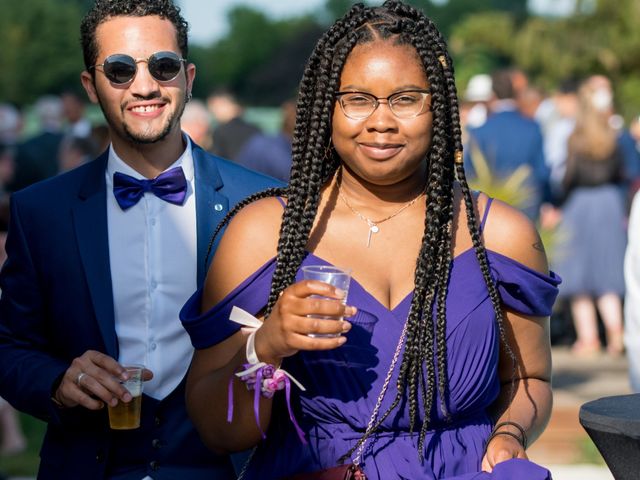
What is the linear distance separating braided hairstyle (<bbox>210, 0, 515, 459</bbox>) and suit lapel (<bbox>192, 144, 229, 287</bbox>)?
561 mm

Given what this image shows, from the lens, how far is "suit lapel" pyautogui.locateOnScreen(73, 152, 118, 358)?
386 centimetres

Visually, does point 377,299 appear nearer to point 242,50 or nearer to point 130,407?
point 130,407

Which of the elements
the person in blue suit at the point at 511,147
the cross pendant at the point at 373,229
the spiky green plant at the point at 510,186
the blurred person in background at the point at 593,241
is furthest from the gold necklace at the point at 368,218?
the blurred person in background at the point at 593,241

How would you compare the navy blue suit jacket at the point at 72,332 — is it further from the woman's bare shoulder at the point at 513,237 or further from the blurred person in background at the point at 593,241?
the blurred person in background at the point at 593,241

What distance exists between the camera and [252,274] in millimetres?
3270

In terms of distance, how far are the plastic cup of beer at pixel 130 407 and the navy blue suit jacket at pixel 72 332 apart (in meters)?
0.22

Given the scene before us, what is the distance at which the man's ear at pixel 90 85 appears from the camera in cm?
412

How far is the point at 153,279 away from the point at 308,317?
4.07 feet

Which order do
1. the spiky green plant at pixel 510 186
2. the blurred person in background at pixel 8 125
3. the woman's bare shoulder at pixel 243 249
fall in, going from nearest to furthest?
1. the woman's bare shoulder at pixel 243 249
2. the spiky green plant at pixel 510 186
3. the blurred person in background at pixel 8 125

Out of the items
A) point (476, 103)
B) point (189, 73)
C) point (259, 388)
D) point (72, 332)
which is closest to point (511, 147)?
point (476, 103)

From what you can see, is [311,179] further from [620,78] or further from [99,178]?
[620,78]

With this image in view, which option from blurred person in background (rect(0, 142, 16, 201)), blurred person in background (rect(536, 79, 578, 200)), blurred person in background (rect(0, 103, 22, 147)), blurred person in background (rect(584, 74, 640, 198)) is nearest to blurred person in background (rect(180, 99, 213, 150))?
blurred person in background (rect(0, 142, 16, 201))

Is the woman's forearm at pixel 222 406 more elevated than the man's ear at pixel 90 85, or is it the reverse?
the man's ear at pixel 90 85

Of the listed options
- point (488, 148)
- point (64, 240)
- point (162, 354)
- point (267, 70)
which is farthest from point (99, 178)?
point (267, 70)
